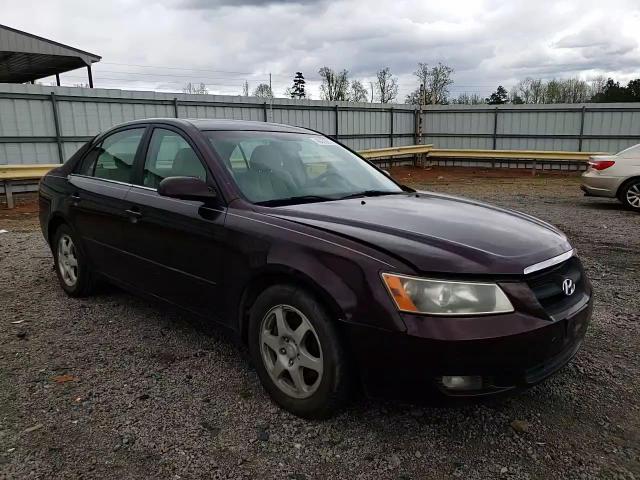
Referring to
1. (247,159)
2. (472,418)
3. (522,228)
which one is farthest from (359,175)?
(472,418)

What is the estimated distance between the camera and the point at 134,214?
369 centimetres

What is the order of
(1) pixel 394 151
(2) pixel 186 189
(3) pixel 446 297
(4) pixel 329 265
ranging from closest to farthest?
1. (3) pixel 446 297
2. (4) pixel 329 265
3. (2) pixel 186 189
4. (1) pixel 394 151

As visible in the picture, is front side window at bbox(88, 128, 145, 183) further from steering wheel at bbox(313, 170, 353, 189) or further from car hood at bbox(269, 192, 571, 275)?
car hood at bbox(269, 192, 571, 275)

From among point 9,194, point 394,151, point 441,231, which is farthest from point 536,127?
point 441,231

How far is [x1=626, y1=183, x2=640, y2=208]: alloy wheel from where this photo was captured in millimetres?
9834

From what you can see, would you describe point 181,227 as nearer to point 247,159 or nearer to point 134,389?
point 247,159

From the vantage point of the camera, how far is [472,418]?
274 cm

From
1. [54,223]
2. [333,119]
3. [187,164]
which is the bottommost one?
[54,223]

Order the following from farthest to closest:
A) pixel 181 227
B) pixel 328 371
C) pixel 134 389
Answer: pixel 181 227 → pixel 134 389 → pixel 328 371

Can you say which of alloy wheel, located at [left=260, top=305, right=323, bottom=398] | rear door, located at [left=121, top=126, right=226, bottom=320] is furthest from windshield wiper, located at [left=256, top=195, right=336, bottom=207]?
alloy wheel, located at [left=260, top=305, right=323, bottom=398]

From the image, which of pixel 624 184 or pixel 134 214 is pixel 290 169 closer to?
pixel 134 214

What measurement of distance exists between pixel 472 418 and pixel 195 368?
1730 mm

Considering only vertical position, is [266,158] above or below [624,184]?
above

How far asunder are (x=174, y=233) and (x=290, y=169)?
0.88 m
